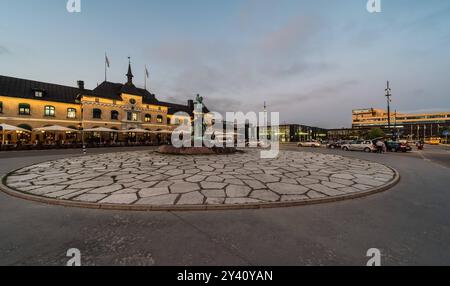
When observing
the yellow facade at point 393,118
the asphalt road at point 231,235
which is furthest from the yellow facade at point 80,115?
the yellow facade at point 393,118

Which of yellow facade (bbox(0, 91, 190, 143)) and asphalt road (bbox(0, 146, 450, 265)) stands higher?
yellow facade (bbox(0, 91, 190, 143))

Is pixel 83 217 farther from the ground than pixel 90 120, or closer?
closer

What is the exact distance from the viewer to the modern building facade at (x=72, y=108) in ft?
89.8

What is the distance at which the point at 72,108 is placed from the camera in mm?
32500

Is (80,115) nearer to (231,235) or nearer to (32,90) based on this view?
(32,90)

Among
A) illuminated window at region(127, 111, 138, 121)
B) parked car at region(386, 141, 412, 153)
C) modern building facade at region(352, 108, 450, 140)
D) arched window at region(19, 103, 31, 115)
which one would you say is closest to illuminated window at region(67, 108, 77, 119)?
arched window at region(19, 103, 31, 115)

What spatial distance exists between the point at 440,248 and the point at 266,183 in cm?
448

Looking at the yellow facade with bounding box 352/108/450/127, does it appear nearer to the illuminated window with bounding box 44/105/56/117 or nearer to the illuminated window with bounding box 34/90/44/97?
the illuminated window with bounding box 44/105/56/117

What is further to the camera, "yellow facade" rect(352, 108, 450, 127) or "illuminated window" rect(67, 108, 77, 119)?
"yellow facade" rect(352, 108, 450, 127)

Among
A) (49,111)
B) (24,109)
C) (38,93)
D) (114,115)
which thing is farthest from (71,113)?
(114,115)

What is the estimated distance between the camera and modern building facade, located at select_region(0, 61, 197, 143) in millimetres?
27359
